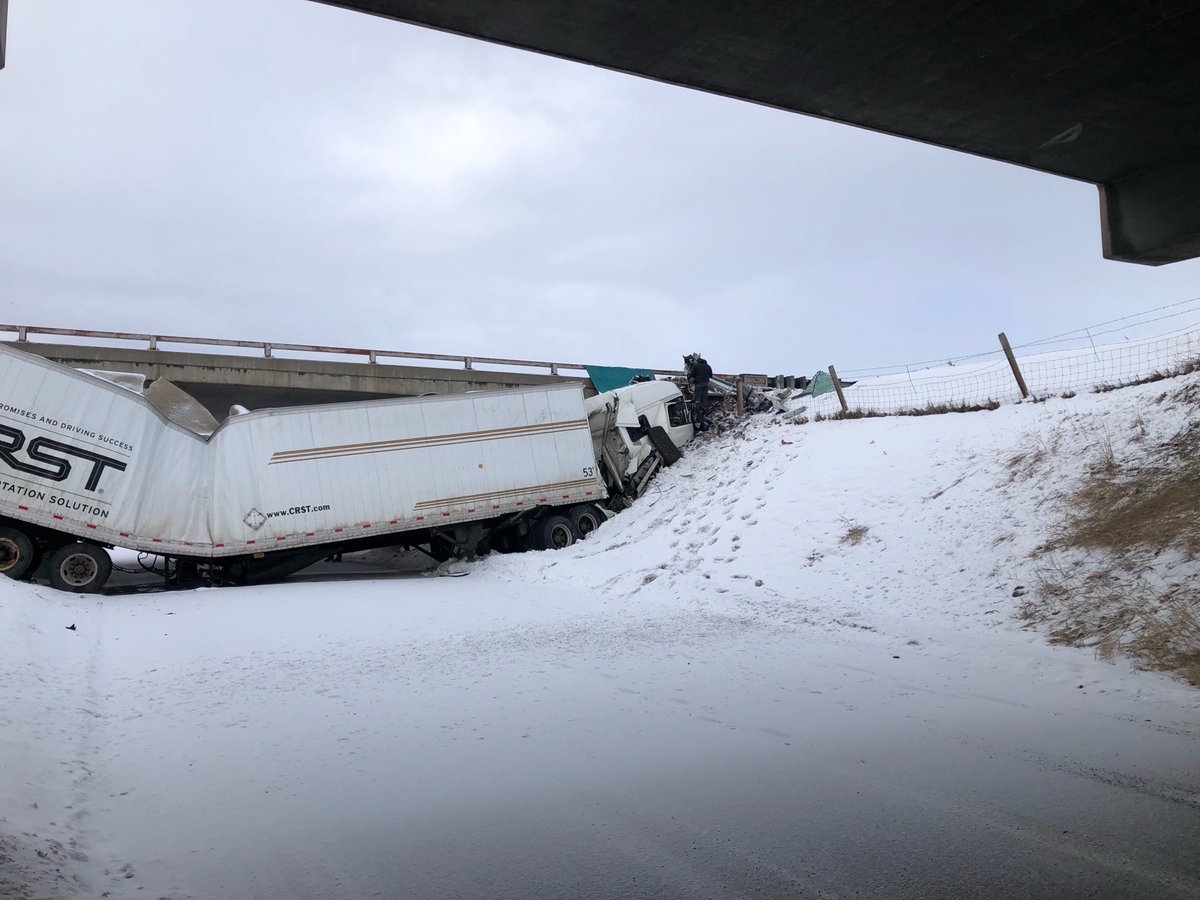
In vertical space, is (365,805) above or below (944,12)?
below

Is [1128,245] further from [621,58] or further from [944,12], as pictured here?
[621,58]

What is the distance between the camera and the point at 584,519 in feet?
69.1

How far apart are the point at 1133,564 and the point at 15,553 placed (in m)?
17.0

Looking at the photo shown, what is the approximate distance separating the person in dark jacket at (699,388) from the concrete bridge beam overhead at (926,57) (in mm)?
14860

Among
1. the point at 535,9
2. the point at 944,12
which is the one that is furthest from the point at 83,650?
the point at 944,12

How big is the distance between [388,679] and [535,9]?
616cm

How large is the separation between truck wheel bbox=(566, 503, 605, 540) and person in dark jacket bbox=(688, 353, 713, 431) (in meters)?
4.43

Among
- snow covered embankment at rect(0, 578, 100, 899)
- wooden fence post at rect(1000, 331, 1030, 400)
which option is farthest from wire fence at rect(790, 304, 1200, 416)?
snow covered embankment at rect(0, 578, 100, 899)

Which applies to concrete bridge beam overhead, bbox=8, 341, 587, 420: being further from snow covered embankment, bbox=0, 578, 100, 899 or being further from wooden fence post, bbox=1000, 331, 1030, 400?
wooden fence post, bbox=1000, 331, 1030, 400

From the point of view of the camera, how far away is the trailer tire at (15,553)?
15477 millimetres

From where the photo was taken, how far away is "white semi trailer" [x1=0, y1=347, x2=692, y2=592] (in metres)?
15.6

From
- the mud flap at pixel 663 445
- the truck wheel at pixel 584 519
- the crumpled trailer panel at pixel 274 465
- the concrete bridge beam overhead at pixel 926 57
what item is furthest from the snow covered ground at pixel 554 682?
the mud flap at pixel 663 445

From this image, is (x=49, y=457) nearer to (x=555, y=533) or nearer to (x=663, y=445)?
(x=555, y=533)

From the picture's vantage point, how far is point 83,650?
10.7m
